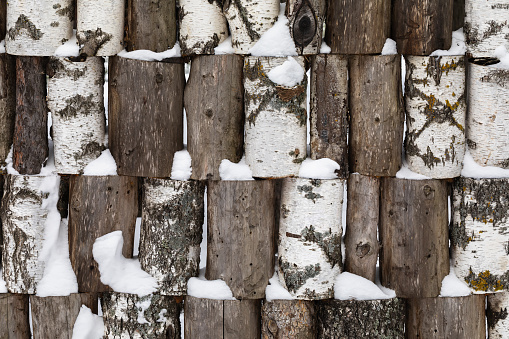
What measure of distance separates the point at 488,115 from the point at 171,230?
1.66 m

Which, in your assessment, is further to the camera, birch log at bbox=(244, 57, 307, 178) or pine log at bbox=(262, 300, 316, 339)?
pine log at bbox=(262, 300, 316, 339)

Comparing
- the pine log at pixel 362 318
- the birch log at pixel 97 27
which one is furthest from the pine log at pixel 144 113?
the pine log at pixel 362 318

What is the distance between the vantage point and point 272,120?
7.48 feet

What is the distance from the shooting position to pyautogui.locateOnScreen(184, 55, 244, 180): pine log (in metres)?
2.30

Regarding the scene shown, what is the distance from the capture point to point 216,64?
7.53 feet

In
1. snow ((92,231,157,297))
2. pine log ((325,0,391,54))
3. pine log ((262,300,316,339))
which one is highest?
pine log ((325,0,391,54))

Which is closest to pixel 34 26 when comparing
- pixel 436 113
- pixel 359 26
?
pixel 359 26

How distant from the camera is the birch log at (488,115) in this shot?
229 cm

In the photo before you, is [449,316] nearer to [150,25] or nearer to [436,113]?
[436,113]

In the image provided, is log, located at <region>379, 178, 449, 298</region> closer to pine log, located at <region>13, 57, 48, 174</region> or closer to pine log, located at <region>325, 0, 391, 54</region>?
pine log, located at <region>325, 0, 391, 54</region>

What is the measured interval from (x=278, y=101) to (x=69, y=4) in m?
1.15

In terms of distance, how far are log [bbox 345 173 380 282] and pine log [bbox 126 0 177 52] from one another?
1.16 metres

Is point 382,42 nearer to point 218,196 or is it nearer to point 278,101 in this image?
point 278,101

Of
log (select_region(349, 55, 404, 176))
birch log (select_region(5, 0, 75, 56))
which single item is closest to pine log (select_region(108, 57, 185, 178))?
birch log (select_region(5, 0, 75, 56))
